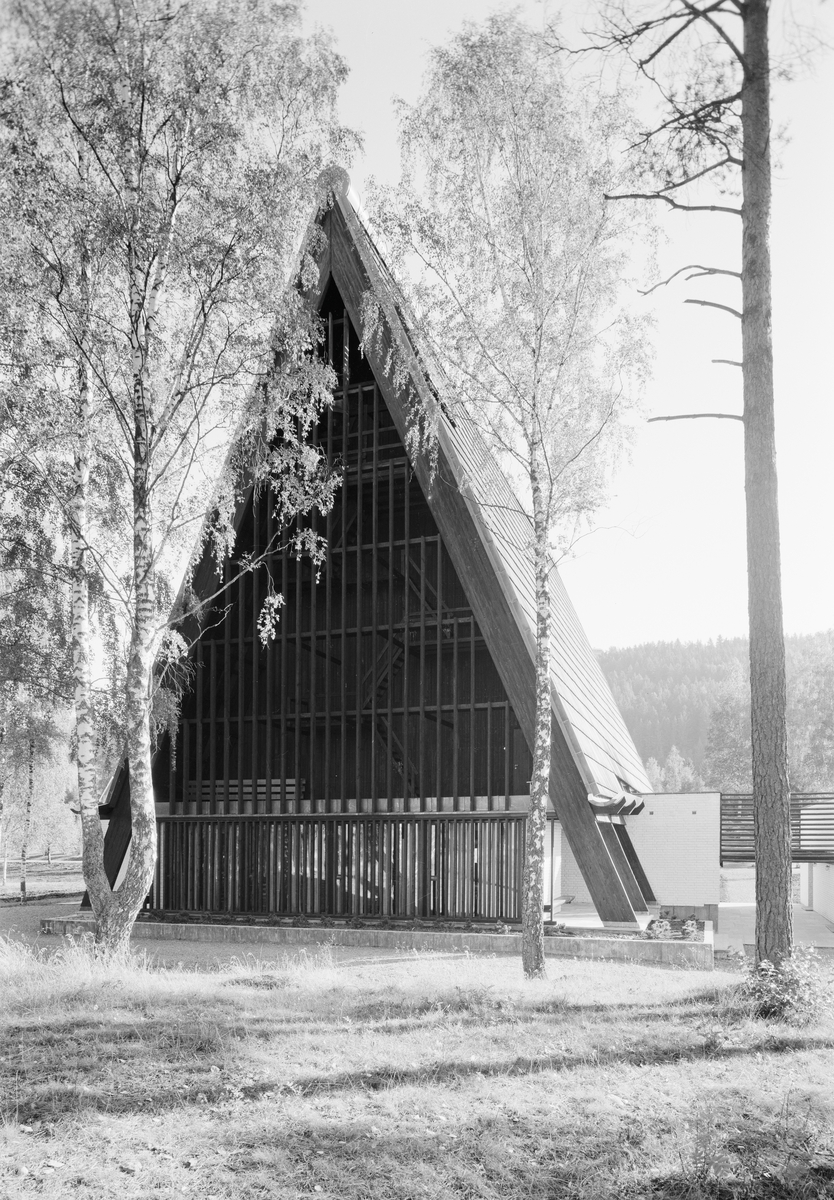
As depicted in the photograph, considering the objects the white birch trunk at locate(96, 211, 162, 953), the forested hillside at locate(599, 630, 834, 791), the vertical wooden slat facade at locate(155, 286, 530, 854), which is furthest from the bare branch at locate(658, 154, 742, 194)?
the forested hillside at locate(599, 630, 834, 791)

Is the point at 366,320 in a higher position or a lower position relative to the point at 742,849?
higher

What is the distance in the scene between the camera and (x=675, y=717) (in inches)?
3556

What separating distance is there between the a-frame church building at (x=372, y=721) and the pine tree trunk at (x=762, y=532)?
5395mm

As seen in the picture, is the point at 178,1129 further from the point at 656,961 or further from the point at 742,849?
the point at 742,849

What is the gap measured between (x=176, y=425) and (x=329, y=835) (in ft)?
22.3

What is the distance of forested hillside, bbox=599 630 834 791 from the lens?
176 feet

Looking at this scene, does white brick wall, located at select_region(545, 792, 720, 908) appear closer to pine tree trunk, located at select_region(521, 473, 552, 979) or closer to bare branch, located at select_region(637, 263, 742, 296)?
pine tree trunk, located at select_region(521, 473, 552, 979)

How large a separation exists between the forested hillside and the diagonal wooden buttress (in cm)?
3953

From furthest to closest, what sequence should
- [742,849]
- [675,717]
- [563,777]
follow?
[675,717]
[742,849]
[563,777]

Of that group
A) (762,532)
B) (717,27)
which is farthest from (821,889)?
(717,27)

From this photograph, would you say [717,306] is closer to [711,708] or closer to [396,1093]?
[396,1093]

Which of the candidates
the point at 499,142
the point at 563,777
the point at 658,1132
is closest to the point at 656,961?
the point at 563,777

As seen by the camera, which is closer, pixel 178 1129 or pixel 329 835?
pixel 178 1129

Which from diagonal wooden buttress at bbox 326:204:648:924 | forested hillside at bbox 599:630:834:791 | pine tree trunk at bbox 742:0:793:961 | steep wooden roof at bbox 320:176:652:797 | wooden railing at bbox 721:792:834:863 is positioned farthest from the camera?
forested hillside at bbox 599:630:834:791
